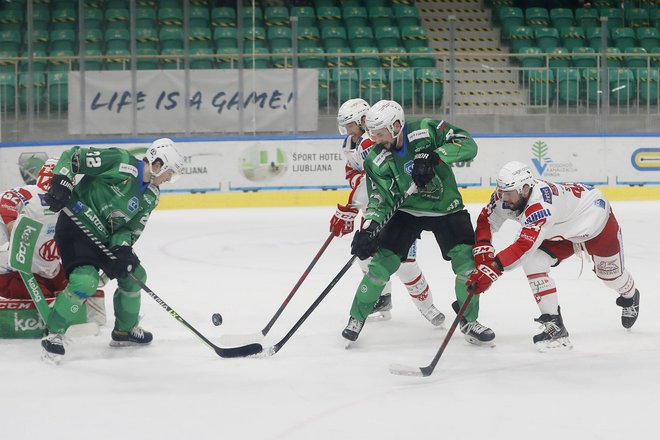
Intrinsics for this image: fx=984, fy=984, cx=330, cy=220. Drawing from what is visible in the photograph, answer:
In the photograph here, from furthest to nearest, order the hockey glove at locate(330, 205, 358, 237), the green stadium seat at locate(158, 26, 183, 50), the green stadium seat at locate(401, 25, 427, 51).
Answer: the green stadium seat at locate(401, 25, 427, 51), the green stadium seat at locate(158, 26, 183, 50), the hockey glove at locate(330, 205, 358, 237)

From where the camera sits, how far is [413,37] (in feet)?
44.9

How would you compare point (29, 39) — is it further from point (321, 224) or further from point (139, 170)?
point (139, 170)

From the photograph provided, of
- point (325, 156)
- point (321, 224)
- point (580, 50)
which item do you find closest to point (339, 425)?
point (321, 224)

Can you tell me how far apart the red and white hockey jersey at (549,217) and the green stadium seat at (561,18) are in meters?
10.2

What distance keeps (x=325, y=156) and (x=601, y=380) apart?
7.38 metres

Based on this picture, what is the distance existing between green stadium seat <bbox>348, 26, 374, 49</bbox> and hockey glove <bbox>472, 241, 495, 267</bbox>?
9.16m

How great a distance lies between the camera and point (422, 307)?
5.16 m

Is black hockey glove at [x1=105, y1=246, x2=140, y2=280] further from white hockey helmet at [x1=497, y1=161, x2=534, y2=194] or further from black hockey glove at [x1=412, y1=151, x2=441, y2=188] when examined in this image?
white hockey helmet at [x1=497, y1=161, x2=534, y2=194]

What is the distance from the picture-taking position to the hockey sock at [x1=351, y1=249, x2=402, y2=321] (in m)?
4.73

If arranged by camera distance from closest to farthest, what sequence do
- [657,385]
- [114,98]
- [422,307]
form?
[657,385] < [422,307] < [114,98]

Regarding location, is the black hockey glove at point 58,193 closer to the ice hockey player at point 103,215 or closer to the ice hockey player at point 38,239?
the ice hockey player at point 103,215

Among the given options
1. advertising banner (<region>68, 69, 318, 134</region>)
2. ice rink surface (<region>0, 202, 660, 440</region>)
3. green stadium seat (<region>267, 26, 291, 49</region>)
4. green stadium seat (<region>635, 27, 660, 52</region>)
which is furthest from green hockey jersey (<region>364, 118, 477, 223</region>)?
green stadium seat (<region>635, 27, 660, 52</region>)

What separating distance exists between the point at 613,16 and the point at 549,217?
1067cm

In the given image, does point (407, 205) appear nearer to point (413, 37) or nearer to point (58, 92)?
point (58, 92)
